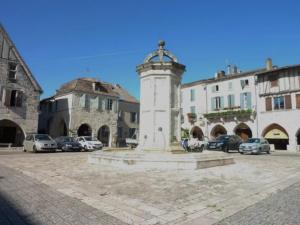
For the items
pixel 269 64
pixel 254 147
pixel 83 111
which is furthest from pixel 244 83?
pixel 83 111

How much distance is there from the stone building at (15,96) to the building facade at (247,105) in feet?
71.5

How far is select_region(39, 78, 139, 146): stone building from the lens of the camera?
31406mm

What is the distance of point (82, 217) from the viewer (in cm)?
405

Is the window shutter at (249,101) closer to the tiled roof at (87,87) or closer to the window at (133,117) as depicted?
the window at (133,117)

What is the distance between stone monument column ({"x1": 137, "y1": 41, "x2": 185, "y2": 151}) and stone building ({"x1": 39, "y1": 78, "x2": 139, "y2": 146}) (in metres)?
20.9

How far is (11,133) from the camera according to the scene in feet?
91.5

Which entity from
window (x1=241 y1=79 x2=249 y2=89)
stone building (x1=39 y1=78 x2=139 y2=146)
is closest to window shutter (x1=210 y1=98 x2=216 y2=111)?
window (x1=241 y1=79 x2=249 y2=89)

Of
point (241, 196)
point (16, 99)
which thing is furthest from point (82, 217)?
point (16, 99)

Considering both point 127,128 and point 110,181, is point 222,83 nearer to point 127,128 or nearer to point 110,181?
point 127,128

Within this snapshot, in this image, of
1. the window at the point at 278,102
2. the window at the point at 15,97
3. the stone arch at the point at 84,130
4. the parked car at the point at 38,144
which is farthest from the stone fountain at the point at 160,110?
the stone arch at the point at 84,130

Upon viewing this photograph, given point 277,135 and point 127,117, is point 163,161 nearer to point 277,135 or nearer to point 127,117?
point 277,135

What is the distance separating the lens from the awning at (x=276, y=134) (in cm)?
2923

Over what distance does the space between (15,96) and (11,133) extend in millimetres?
4379

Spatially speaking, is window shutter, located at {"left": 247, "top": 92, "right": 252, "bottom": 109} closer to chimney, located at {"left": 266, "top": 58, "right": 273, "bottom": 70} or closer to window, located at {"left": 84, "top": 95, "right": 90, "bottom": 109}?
chimney, located at {"left": 266, "top": 58, "right": 273, "bottom": 70}
